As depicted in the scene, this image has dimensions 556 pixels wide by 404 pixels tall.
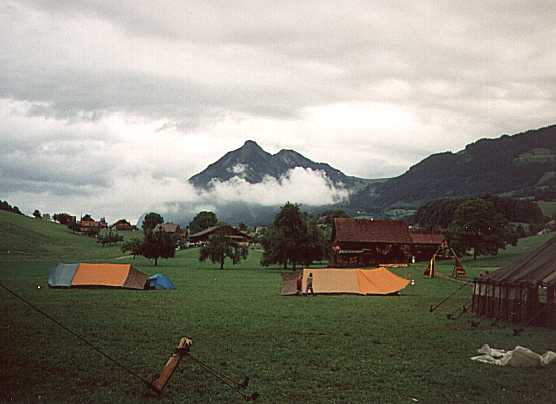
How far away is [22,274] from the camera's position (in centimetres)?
4931

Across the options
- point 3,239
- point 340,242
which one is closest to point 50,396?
point 3,239

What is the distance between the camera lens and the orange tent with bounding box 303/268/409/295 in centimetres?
3459

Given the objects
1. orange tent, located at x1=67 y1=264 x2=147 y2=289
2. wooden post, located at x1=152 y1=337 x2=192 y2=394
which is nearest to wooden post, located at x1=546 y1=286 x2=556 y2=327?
wooden post, located at x1=152 y1=337 x2=192 y2=394

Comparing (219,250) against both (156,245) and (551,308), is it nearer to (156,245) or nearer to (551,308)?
(156,245)

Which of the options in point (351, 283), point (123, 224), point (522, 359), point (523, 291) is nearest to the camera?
point (522, 359)

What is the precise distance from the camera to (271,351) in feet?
48.9

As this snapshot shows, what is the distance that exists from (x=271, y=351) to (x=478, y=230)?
61.2 m

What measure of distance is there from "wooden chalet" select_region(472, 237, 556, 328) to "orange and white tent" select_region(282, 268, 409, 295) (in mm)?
10309

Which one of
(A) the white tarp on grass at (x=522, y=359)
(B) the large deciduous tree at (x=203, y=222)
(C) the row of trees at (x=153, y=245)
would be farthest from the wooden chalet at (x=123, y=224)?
(A) the white tarp on grass at (x=522, y=359)

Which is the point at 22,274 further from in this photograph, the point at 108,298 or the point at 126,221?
the point at 126,221

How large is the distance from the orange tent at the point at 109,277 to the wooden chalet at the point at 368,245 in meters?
39.1

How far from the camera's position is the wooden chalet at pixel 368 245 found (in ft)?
247

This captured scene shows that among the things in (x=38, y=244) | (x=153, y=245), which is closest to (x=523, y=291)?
(x=153, y=245)

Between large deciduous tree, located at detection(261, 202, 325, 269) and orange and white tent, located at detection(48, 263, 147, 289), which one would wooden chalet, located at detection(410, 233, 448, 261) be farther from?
orange and white tent, located at detection(48, 263, 147, 289)
